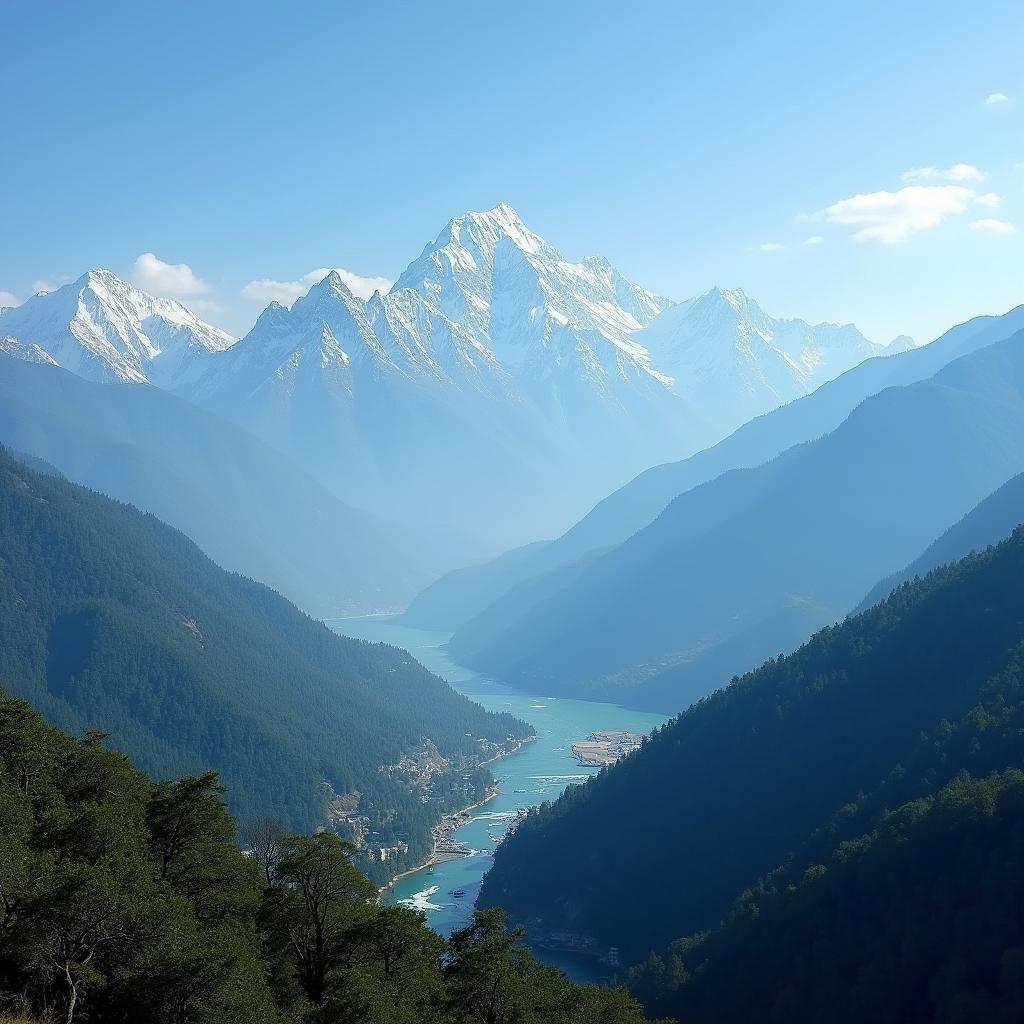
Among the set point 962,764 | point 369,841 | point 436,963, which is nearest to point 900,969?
point 962,764

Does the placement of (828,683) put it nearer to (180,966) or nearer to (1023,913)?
(1023,913)

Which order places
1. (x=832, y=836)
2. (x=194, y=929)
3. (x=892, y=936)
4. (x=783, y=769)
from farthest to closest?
(x=783, y=769) → (x=832, y=836) → (x=892, y=936) → (x=194, y=929)

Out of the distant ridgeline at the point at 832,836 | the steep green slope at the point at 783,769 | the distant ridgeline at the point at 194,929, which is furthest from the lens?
the steep green slope at the point at 783,769

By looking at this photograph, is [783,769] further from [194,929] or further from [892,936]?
[194,929]

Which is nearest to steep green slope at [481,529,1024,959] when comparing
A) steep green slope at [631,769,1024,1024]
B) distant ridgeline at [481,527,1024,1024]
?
distant ridgeline at [481,527,1024,1024]

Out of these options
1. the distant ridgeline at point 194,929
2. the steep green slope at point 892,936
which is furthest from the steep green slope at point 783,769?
the distant ridgeline at point 194,929

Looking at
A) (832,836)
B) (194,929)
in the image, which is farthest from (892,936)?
(194,929)

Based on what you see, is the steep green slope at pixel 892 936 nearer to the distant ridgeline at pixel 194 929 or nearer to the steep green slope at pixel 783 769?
the steep green slope at pixel 783 769

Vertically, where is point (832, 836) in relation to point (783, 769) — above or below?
below
